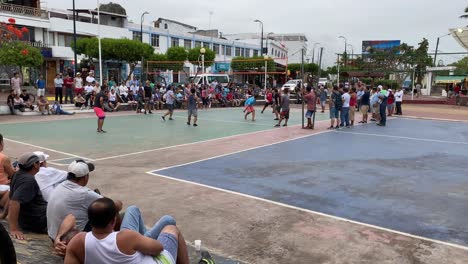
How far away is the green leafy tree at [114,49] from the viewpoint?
3756 cm

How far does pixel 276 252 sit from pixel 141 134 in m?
10.1

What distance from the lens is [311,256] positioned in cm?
493

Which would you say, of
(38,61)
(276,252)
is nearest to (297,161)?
(276,252)

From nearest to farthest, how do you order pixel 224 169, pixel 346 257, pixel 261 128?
pixel 346 257 → pixel 224 169 → pixel 261 128

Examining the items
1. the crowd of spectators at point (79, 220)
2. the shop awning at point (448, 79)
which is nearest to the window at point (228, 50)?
the shop awning at point (448, 79)

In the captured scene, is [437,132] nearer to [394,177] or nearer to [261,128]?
[261,128]

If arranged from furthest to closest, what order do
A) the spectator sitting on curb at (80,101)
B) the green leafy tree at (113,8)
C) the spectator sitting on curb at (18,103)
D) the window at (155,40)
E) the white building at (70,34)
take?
1. the green leafy tree at (113,8)
2. the window at (155,40)
3. the white building at (70,34)
4. the spectator sitting on curb at (80,101)
5. the spectator sitting on curb at (18,103)

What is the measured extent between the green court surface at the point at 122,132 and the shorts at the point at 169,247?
701 cm

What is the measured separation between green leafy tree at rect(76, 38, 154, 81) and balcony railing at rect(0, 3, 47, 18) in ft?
15.3

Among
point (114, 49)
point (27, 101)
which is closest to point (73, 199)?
point (27, 101)

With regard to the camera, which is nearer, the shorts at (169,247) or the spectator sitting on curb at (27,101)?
the shorts at (169,247)

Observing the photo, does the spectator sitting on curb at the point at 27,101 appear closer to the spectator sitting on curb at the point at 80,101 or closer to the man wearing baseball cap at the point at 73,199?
the spectator sitting on curb at the point at 80,101

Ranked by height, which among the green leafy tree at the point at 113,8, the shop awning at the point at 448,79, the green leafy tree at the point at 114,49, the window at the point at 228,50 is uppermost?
the green leafy tree at the point at 113,8

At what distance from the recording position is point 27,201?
4.73 m
